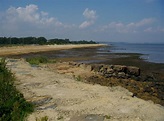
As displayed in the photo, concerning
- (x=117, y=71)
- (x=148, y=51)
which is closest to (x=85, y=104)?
(x=117, y=71)

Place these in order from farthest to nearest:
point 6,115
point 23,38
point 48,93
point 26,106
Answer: point 23,38 → point 48,93 → point 26,106 → point 6,115

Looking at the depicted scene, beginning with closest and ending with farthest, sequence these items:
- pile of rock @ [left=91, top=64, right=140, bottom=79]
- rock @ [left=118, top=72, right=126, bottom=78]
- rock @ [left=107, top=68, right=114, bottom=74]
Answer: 1. rock @ [left=118, top=72, right=126, bottom=78]
2. pile of rock @ [left=91, top=64, right=140, bottom=79]
3. rock @ [left=107, top=68, right=114, bottom=74]

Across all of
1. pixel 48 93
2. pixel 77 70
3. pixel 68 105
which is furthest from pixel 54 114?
pixel 77 70

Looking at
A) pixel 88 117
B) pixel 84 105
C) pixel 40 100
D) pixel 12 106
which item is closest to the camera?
pixel 88 117

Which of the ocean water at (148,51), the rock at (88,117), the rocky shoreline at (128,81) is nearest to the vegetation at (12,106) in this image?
the rock at (88,117)

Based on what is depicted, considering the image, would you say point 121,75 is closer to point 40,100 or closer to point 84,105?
point 40,100

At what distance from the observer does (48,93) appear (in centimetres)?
952

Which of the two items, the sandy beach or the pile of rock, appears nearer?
the sandy beach

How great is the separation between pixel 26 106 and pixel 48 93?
191 cm

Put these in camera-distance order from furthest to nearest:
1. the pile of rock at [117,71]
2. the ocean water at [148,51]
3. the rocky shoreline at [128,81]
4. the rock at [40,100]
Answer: the ocean water at [148,51] < the pile of rock at [117,71] < the rocky shoreline at [128,81] < the rock at [40,100]

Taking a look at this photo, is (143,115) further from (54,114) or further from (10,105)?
(10,105)

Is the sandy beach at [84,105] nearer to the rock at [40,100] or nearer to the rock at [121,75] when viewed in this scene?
the rock at [40,100]

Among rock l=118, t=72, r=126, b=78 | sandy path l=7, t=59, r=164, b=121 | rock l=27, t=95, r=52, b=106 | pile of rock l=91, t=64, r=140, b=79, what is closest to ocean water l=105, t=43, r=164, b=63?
pile of rock l=91, t=64, r=140, b=79

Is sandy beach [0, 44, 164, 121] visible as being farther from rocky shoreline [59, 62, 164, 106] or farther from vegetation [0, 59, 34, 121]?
rocky shoreline [59, 62, 164, 106]
